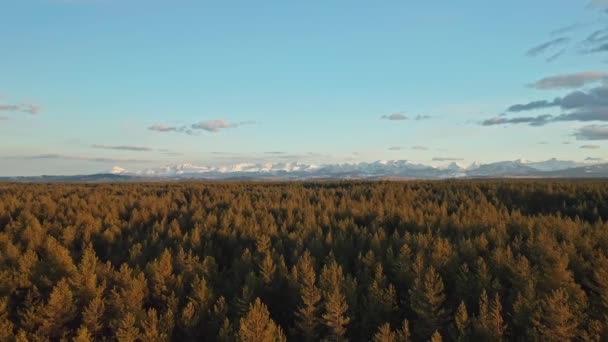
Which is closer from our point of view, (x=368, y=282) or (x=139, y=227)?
(x=368, y=282)

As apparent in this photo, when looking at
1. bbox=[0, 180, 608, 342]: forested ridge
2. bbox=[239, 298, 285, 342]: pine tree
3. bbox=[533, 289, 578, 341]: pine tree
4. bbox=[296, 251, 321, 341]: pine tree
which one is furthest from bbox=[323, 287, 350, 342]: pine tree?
bbox=[533, 289, 578, 341]: pine tree

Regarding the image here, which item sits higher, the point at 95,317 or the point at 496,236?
the point at 496,236

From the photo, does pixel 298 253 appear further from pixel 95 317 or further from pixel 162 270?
pixel 95 317

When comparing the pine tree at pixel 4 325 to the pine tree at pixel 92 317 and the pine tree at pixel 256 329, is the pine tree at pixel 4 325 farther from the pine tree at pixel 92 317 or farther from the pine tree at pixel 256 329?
the pine tree at pixel 256 329

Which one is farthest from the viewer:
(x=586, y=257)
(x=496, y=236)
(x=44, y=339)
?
(x=496, y=236)

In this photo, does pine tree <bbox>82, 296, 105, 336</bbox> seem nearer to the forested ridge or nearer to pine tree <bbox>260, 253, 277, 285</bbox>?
the forested ridge

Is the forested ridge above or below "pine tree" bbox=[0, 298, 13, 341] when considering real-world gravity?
above

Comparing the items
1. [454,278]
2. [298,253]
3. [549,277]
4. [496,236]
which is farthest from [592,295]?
[298,253]

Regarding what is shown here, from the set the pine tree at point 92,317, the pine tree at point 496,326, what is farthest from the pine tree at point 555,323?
the pine tree at point 92,317
